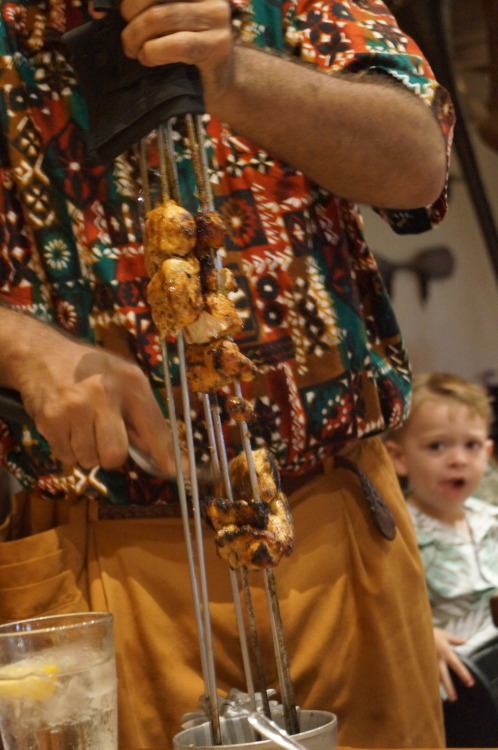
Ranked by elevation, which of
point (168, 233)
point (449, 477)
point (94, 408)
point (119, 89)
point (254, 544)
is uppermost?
point (119, 89)

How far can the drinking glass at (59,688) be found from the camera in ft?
2.20

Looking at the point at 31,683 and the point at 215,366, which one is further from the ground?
the point at 215,366

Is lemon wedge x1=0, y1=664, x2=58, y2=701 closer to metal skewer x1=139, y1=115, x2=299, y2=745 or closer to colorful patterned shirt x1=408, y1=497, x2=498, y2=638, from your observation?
metal skewer x1=139, y1=115, x2=299, y2=745

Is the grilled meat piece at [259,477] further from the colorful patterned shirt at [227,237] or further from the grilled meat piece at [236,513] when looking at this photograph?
the colorful patterned shirt at [227,237]

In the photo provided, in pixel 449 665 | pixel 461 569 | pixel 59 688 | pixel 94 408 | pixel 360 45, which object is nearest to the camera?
pixel 59 688

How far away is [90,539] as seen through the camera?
3.56ft

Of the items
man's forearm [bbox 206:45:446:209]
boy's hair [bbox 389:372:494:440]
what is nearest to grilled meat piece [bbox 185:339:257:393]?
man's forearm [bbox 206:45:446:209]

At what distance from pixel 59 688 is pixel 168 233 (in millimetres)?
322

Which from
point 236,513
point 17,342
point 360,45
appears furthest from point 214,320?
point 360,45

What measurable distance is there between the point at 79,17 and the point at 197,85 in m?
0.42

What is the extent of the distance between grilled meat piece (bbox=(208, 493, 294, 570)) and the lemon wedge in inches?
5.7

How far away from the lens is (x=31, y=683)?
678 millimetres

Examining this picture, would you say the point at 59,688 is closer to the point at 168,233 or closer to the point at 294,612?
the point at 168,233

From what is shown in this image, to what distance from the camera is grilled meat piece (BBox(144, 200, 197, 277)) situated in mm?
683
